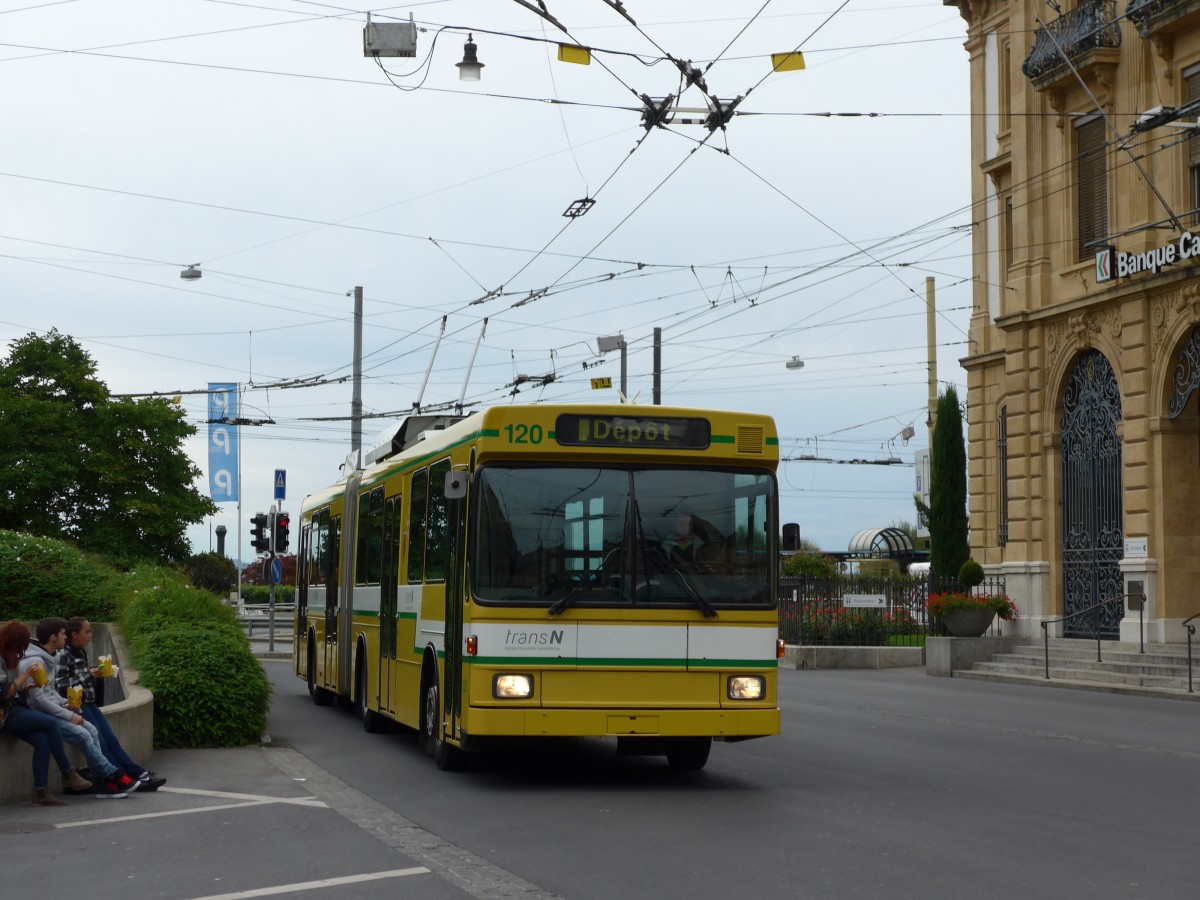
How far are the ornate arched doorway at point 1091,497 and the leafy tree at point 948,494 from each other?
4815 millimetres

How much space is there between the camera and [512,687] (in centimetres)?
1208

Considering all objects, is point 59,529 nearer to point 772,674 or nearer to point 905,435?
point 772,674

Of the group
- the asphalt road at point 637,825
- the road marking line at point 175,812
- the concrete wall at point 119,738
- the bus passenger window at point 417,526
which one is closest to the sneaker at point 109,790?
the asphalt road at point 637,825

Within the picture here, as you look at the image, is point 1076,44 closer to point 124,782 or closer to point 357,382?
point 357,382

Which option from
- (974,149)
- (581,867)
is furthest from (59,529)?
(581,867)

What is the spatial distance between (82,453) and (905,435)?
137ft

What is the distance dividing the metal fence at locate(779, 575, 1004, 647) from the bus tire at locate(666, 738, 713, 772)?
65.8 ft

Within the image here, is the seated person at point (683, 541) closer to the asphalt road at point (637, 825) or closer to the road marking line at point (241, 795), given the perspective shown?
the asphalt road at point (637, 825)

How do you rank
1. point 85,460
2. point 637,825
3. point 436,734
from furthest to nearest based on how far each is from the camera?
point 85,460 → point 436,734 → point 637,825

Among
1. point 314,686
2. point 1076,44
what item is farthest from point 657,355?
point 314,686

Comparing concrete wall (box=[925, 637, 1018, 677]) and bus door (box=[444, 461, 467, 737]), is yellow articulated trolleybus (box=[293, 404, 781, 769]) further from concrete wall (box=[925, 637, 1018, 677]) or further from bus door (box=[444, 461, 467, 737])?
concrete wall (box=[925, 637, 1018, 677])

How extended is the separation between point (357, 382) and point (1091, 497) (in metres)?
15.6

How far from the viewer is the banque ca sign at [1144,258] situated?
27.1m

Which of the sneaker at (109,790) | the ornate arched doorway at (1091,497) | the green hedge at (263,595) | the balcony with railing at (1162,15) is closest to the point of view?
the sneaker at (109,790)
